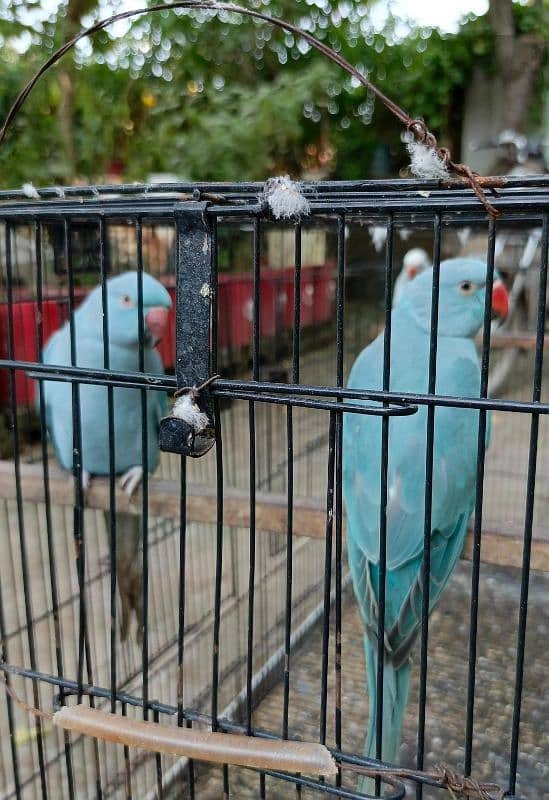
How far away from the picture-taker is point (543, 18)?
3941mm

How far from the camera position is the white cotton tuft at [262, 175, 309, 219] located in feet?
1.59

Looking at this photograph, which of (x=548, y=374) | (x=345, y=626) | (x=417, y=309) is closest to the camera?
(x=417, y=309)

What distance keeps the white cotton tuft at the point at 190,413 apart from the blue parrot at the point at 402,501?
1.18 ft

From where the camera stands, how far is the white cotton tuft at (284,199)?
48 centimetres

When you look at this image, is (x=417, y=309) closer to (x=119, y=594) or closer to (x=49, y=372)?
(x=49, y=372)

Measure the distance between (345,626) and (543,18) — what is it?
3911 mm

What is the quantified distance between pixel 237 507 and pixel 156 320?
421 mm

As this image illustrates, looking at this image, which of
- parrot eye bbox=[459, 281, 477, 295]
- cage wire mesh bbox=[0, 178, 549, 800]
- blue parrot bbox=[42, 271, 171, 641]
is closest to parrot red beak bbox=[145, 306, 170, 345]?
blue parrot bbox=[42, 271, 171, 641]

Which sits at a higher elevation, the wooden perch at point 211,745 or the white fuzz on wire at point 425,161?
the white fuzz on wire at point 425,161

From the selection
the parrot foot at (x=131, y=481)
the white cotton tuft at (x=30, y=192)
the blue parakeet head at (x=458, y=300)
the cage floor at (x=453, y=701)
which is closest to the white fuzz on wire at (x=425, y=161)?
the white cotton tuft at (x=30, y=192)

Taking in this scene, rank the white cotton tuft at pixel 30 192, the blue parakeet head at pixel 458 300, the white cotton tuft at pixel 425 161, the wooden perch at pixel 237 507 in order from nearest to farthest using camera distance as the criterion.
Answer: the white cotton tuft at pixel 425 161 → the white cotton tuft at pixel 30 192 → the wooden perch at pixel 237 507 → the blue parakeet head at pixel 458 300

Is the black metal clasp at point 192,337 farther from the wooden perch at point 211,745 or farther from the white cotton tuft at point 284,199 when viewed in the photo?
the wooden perch at point 211,745

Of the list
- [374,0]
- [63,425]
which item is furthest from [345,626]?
[374,0]

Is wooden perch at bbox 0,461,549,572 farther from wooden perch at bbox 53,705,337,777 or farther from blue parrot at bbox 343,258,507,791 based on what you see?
wooden perch at bbox 53,705,337,777
